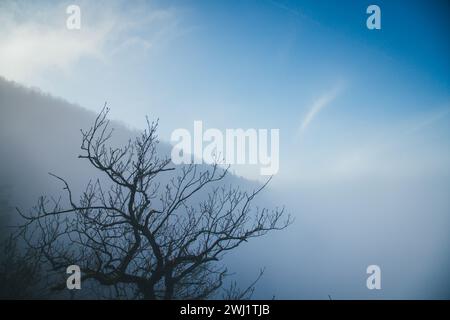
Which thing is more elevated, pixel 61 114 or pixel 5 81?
pixel 5 81

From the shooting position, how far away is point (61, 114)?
91688 millimetres

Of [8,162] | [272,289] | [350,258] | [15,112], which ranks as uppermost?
[15,112]

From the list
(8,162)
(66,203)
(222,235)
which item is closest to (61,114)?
(8,162)

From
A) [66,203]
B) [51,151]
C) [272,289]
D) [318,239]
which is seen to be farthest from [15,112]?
[318,239]

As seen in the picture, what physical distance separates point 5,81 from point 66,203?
184 feet

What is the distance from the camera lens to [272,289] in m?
78.1
